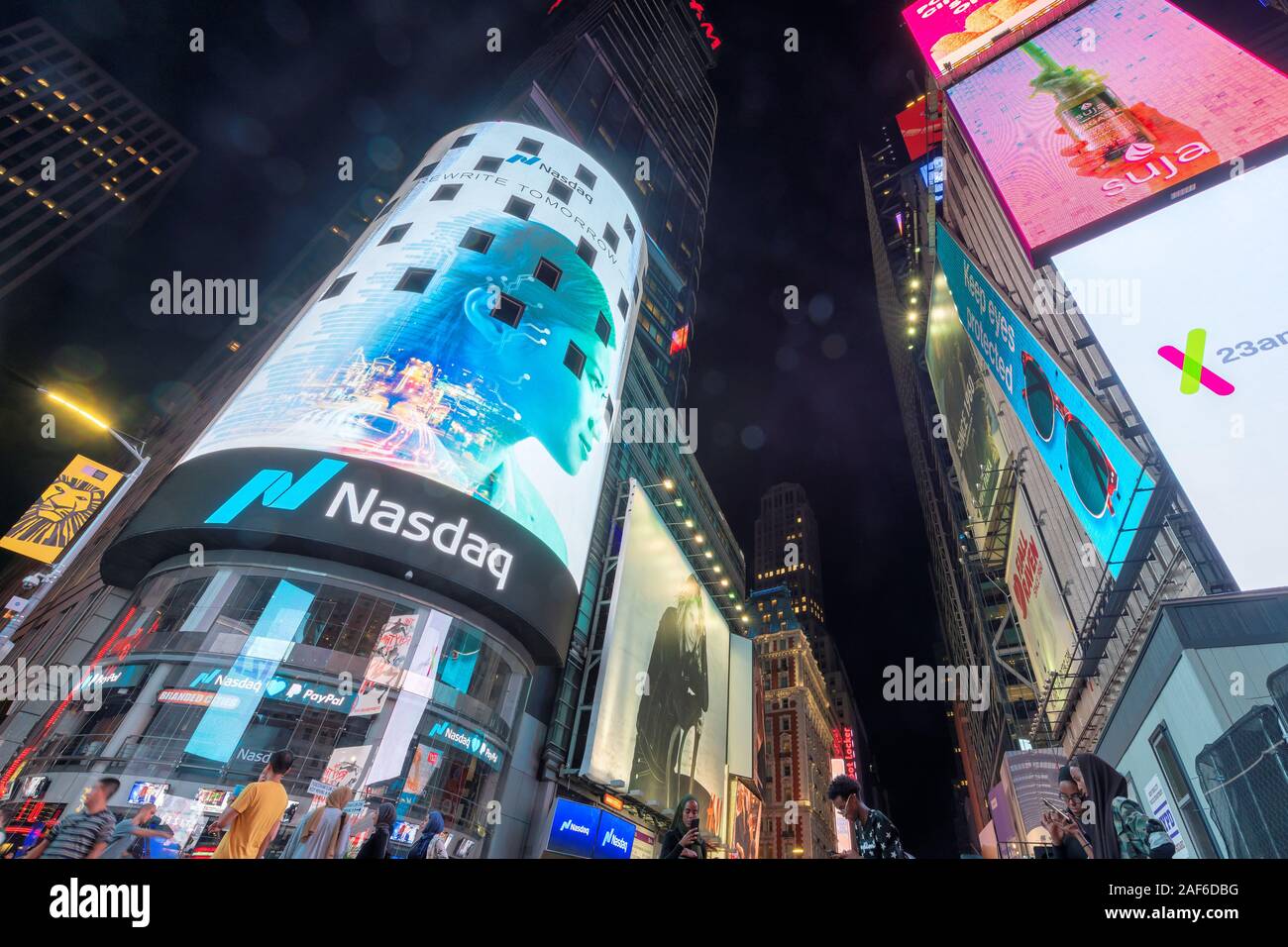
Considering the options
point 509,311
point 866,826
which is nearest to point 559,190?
point 509,311

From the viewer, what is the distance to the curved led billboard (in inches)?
712

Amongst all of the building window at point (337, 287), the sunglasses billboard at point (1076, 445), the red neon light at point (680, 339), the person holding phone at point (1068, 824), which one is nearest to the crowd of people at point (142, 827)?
the person holding phone at point (1068, 824)

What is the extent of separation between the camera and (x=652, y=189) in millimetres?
63500


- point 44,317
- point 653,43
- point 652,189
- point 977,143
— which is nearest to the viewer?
point 977,143

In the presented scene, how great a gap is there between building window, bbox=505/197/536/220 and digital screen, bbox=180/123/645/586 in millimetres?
73

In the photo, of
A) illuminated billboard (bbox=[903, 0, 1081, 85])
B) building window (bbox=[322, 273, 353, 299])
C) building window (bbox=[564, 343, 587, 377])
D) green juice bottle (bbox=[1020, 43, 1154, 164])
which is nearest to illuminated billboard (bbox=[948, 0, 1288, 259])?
green juice bottle (bbox=[1020, 43, 1154, 164])

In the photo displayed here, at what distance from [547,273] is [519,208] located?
3.89 metres

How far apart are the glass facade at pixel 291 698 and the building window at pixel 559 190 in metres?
20.7

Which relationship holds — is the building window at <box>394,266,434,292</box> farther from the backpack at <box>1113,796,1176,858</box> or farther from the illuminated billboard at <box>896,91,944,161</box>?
the illuminated billboard at <box>896,91,944,161</box>

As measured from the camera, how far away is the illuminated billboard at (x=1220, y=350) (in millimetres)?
10117

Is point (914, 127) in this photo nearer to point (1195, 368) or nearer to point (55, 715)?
point (1195, 368)
